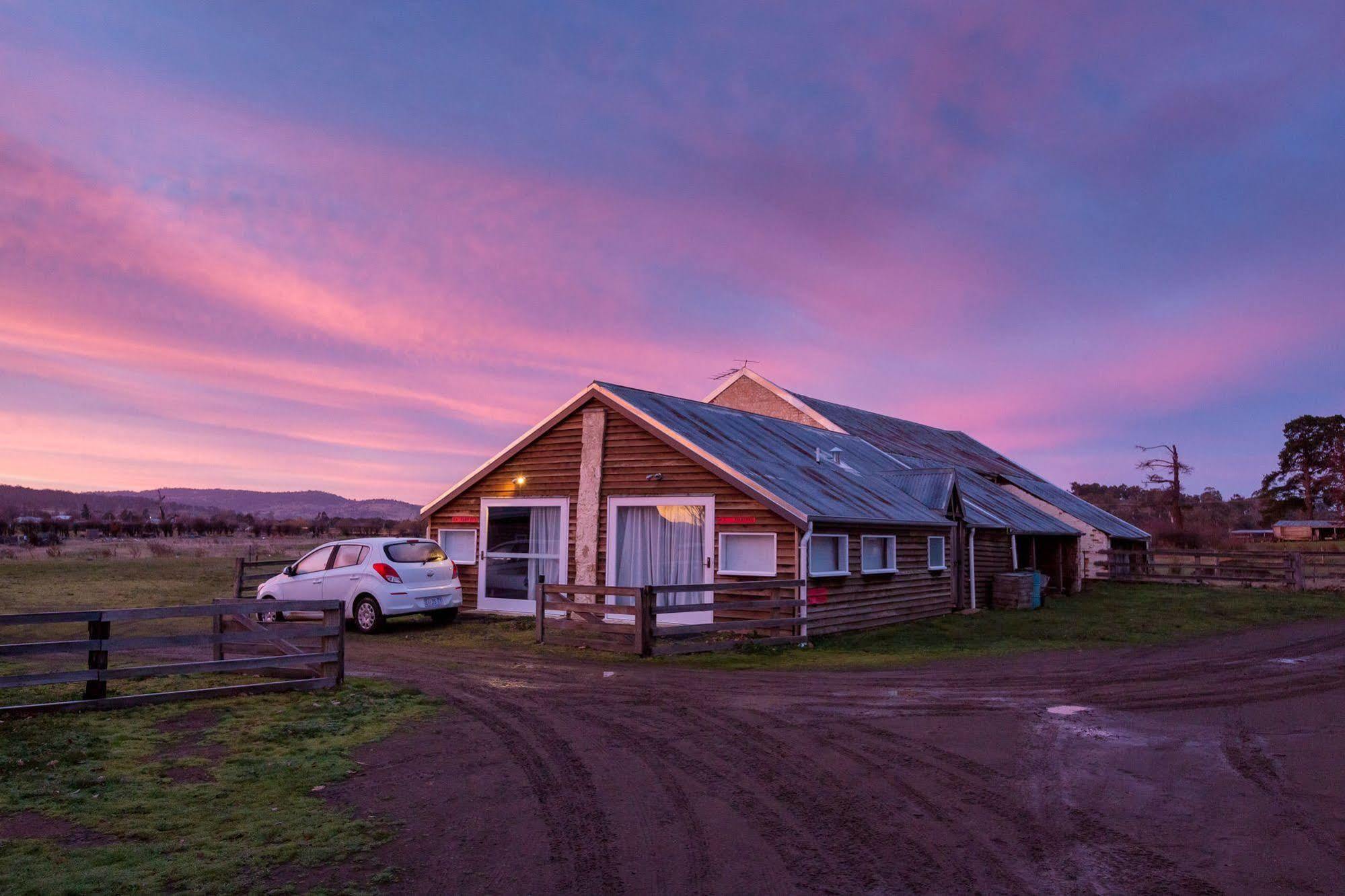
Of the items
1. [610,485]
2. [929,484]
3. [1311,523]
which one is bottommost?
[610,485]

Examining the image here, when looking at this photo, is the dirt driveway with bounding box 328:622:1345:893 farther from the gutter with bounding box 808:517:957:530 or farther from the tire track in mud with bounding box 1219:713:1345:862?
the gutter with bounding box 808:517:957:530

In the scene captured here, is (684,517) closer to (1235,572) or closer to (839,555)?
(839,555)

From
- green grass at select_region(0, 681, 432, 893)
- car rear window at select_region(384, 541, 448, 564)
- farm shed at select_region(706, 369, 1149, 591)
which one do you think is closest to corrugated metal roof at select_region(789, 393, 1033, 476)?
farm shed at select_region(706, 369, 1149, 591)

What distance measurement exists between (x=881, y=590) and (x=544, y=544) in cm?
776

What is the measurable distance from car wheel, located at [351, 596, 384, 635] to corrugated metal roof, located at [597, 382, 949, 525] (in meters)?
6.72

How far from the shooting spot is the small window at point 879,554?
19.7 meters

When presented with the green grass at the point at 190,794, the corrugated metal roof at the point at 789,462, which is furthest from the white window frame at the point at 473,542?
the green grass at the point at 190,794

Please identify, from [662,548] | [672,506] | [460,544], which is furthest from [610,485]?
[460,544]

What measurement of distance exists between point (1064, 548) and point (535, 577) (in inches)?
835

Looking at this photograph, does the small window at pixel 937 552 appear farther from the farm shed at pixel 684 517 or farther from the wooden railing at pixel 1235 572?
the wooden railing at pixel 1235 572

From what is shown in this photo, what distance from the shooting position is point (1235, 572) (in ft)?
105

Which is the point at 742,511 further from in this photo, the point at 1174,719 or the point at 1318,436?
the point at 1318,436

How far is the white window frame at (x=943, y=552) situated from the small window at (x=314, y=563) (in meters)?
14.0

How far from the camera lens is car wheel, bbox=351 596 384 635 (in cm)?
1859
